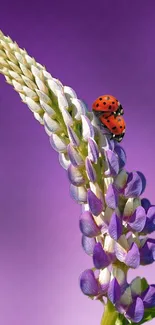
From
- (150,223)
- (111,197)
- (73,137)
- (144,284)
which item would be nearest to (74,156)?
(73,137)

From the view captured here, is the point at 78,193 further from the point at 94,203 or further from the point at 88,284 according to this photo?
the point at 88,284

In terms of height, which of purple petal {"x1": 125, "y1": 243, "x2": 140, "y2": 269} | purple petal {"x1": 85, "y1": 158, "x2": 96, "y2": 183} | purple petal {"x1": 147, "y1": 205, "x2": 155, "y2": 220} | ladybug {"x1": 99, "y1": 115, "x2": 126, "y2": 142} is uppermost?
ladybug {"x1": 99, "y1": 115, "x2": 126, "y2": 142}

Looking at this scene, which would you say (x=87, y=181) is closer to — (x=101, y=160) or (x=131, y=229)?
(x=101, y=160)

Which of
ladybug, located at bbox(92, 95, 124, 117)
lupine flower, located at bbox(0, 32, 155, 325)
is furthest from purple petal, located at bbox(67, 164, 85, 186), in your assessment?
ladybug, located at bbox(92, 95, 124, 117)

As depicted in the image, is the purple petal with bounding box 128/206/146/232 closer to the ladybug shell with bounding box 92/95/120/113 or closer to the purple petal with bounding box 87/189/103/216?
the purple petal with bounding box 87/189/103/216

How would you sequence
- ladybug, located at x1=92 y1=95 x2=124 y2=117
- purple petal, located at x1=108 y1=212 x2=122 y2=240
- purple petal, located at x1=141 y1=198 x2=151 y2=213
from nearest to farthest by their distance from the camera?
purple petal, located at x1=108 y1=212 x2=122 y2=240 < purple petal, located at x1=141 y1=198 x2=151 y2=213 < ladybug, located at x1=92 y1=95 x2=124 y2=117

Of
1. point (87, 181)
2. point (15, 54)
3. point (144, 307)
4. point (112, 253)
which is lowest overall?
point (144, 307)

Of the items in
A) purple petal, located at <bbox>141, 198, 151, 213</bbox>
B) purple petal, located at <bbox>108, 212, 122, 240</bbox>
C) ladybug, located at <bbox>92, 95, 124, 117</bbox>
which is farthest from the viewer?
ladybug, located at <bbox>92, 95, 124, 117</bbox>

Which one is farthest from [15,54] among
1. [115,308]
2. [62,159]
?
[115,308]
